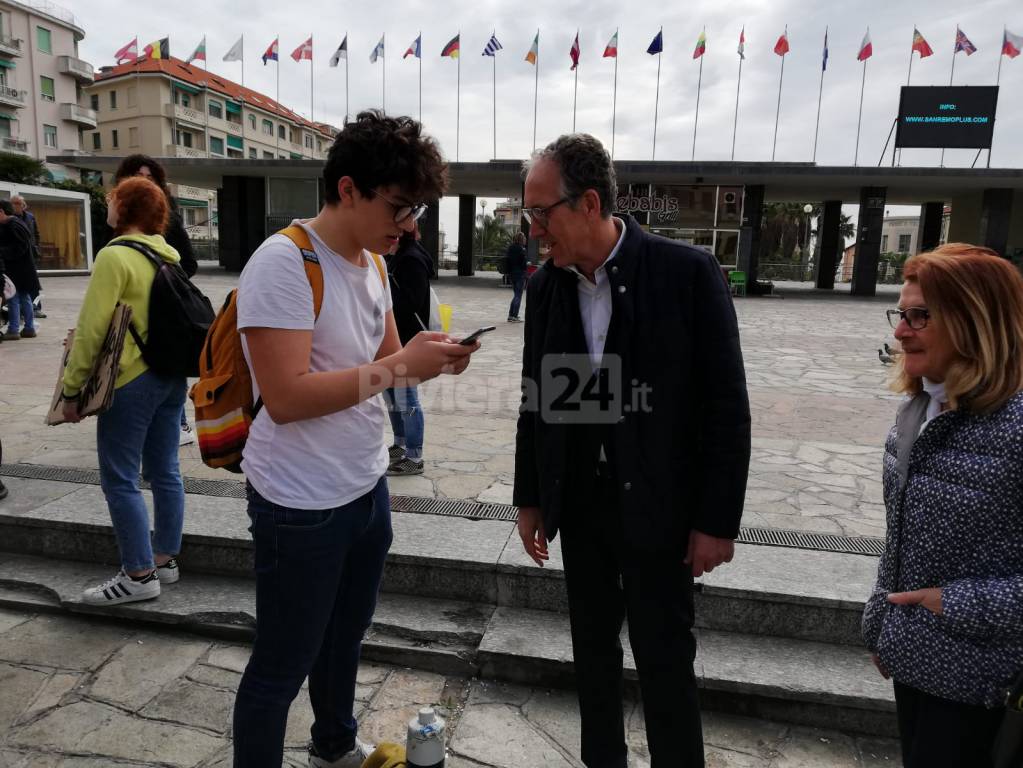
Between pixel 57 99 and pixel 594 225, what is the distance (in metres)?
63.2

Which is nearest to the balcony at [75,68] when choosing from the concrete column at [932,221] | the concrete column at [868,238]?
the concrete column at [868,238]

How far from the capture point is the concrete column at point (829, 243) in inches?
1151

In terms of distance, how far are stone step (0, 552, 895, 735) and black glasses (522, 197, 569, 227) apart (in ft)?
5.99

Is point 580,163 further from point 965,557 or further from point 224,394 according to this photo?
point 965,557

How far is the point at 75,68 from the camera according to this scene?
52.0 m

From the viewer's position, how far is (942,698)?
1.47 metres

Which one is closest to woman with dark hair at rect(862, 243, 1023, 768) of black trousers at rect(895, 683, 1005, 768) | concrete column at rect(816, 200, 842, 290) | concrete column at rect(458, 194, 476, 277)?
black trousers at rect(895, 683, 1005, 768)

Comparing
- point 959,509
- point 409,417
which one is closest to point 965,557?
point 959,509

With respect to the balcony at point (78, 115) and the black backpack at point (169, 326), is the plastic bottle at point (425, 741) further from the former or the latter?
the balcony at point (78, 115)

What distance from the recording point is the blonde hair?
4.67 feet

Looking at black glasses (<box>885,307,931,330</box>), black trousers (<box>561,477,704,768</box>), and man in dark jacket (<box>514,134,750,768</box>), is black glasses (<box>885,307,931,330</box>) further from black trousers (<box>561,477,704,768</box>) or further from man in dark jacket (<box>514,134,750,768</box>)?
black trousers (<box>561,477,704,768</box>)

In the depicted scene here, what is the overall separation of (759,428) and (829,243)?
86.4 ft

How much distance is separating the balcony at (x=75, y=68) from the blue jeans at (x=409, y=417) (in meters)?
61.1

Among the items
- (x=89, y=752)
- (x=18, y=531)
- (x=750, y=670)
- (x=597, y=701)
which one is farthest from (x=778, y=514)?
(x=18, y=531)
